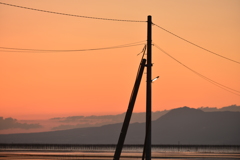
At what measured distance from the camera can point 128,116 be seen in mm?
42375

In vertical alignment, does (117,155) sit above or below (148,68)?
below

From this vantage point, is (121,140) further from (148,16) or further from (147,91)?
(148,16)

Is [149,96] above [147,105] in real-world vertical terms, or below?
above

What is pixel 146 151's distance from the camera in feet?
138

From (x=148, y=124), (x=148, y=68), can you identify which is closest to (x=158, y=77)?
(x=148, y=68)

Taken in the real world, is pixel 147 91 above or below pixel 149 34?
below

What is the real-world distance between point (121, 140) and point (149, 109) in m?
3.15

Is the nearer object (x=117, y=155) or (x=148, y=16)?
(x=117, y=155)

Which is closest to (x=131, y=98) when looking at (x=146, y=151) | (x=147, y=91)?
(x=147, y=91)

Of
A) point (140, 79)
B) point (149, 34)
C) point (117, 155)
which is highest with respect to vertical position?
point (149, 34)

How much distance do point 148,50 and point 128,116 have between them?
545cm

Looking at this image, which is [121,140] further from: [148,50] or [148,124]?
[148,50]

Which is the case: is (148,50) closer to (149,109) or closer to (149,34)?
(149,34)

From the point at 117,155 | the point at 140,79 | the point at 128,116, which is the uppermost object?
the point at 140,79
